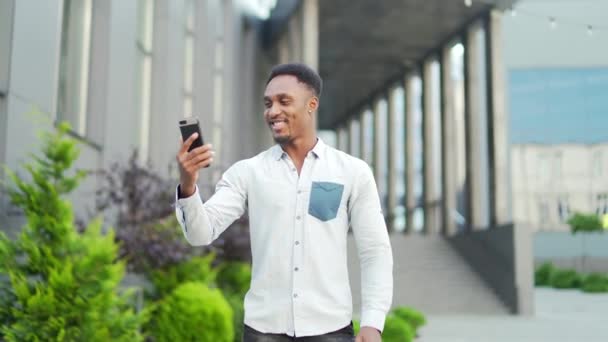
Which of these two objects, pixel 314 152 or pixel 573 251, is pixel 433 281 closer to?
pixel 314 152

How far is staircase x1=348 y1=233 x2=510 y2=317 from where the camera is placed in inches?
637

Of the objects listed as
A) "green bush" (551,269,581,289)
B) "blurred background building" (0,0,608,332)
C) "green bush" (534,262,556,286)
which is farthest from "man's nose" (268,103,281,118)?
"green bush" (534,262,556,286)

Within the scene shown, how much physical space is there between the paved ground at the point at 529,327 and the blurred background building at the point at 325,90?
48.9 inches

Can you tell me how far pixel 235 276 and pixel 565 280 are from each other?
19.4 metres

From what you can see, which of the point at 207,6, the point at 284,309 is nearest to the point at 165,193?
the point at 284,309

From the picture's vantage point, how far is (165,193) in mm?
8219

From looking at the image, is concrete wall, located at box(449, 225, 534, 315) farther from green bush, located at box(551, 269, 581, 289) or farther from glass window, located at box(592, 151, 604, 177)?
glass window, located at box(592, 151, 604, 177)

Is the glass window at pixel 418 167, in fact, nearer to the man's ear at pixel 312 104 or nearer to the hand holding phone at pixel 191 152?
the man's ear at pixel 312 104

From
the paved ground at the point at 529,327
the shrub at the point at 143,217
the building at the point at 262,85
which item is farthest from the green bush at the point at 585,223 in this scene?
the shrub at the point at 143,217

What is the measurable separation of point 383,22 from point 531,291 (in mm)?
8940

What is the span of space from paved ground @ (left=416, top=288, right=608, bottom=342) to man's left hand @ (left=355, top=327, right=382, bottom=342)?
27.4 feet

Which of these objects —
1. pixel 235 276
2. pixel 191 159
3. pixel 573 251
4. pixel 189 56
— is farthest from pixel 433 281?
pixel 573 251

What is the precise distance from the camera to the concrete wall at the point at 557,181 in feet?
144

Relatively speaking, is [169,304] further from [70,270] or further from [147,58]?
[147,58]
